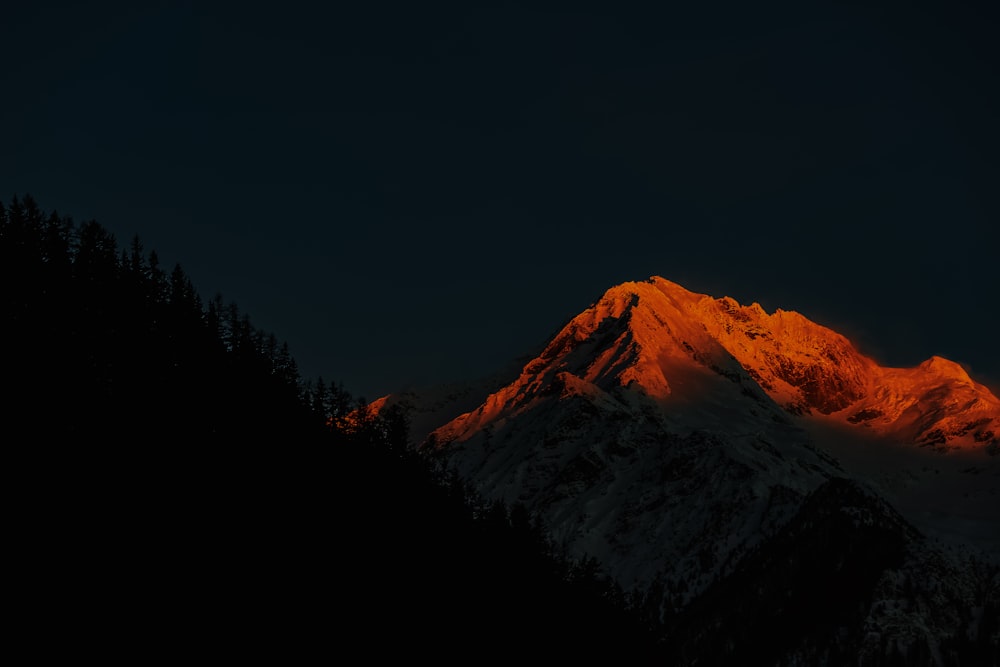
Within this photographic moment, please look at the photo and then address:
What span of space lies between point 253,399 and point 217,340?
13790mm

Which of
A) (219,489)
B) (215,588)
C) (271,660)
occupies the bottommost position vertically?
(271,660)

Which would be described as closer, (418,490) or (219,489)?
(219,489)

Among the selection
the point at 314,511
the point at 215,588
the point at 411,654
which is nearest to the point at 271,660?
the point at 215,588

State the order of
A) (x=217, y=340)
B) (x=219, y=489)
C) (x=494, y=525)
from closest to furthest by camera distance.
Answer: (x=219, y=489) < (x=217, y=340) < (x=494, y=525)

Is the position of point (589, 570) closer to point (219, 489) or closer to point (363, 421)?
point (363, 421)

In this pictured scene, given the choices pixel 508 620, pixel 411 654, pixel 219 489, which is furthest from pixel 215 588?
pixel 508 620

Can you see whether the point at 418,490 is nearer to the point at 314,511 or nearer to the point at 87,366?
the point at 314,511

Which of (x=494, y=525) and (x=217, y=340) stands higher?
(x=217, y=340)

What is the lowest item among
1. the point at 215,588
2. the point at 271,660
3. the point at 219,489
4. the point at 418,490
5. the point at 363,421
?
the point at 271,660

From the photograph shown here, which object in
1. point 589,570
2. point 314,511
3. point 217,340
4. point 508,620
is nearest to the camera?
point 314,511

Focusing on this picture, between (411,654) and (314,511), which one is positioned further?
(314,511)

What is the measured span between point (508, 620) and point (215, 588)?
42330 millimetres

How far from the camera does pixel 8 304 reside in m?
103

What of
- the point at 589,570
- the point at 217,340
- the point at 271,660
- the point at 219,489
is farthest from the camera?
the point at 589,570
